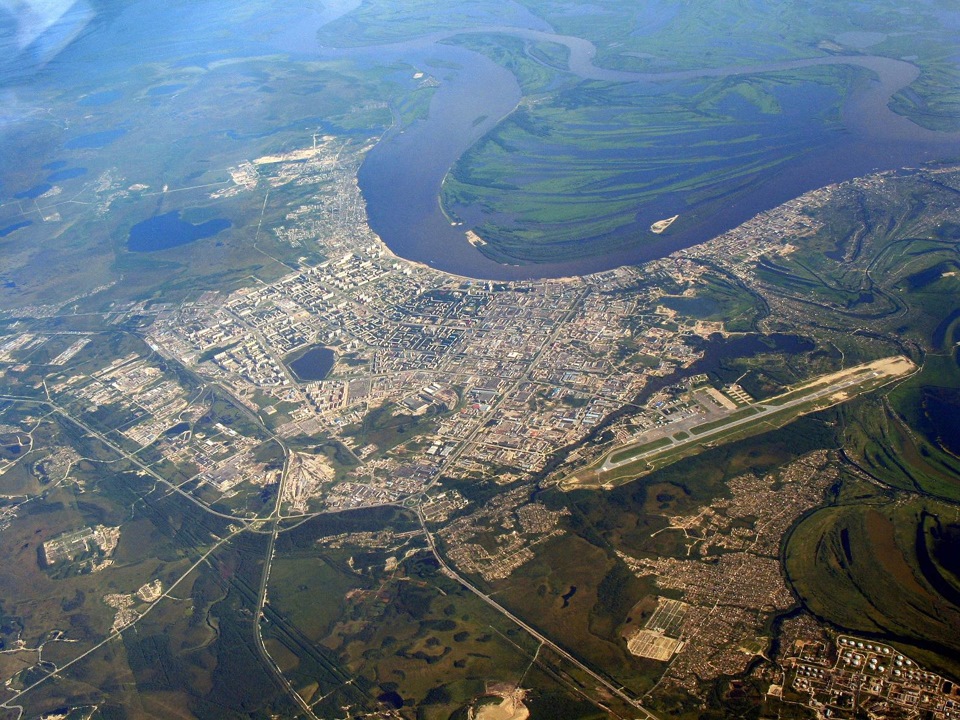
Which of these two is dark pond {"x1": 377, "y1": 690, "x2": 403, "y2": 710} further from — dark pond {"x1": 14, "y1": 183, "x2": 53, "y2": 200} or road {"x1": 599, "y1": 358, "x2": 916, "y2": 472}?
dark pond {"x1": 14, "y1": 183, "x2": 53, "y2": 200}

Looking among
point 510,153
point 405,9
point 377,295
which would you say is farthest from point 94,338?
point 405,9

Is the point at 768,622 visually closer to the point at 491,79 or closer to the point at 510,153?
the point at 510,153

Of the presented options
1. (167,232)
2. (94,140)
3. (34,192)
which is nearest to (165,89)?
(94,140)

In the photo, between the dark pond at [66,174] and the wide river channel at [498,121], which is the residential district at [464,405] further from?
the dark pond at [66,174]

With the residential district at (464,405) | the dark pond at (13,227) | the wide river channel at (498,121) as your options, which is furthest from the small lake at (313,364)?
the dark pond at (13,227)

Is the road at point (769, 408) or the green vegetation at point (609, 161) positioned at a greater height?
the green vegetation at point (609, 161)

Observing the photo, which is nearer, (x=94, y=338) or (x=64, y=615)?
(x=64, y=615)
